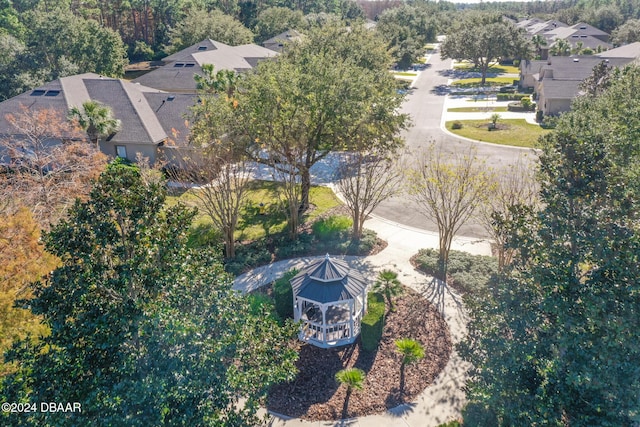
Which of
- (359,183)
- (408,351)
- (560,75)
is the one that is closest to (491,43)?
Answer: (560,75)

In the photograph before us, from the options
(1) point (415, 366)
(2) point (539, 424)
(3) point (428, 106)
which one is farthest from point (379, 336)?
(3) point (428, 106)

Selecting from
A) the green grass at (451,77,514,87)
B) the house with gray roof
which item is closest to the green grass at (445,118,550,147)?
the house with gray roof

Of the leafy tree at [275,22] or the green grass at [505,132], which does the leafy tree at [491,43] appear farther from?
the leafy tree at [275,22]

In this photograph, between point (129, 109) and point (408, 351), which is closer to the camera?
point (408, 351)

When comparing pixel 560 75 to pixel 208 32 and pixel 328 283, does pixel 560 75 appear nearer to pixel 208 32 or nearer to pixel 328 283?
pixel 208 32

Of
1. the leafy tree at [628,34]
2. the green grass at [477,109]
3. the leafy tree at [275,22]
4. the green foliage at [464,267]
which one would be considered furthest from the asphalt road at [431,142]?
the leafy tree at [628,34]

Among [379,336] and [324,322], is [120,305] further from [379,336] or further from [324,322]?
[379,336]

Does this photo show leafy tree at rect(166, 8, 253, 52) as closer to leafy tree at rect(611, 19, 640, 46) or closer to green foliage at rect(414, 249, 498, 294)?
green foliage at rect(414, 249, 498, 294)
